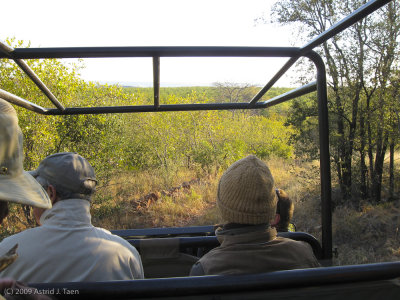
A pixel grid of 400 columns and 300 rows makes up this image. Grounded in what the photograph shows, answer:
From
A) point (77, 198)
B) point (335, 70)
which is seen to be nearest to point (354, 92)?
point (335, 70)

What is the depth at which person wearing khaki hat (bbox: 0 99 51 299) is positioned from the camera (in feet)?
2.61

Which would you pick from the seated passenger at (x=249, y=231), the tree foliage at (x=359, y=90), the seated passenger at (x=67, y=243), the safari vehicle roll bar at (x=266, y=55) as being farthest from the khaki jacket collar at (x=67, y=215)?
the tree foliage at (x=359, y=90)

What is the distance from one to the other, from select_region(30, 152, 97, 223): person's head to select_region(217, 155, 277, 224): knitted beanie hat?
607mm

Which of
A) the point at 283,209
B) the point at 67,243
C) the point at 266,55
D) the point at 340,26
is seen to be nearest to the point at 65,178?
the point at 67,243

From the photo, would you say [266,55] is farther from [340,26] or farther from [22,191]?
[22,191]

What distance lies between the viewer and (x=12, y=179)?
843 mm

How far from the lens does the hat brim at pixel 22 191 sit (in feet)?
2.65

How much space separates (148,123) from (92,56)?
911 centimetres

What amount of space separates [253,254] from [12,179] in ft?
2.55

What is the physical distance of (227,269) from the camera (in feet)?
3.90

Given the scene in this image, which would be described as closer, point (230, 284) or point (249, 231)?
point (230, 284)

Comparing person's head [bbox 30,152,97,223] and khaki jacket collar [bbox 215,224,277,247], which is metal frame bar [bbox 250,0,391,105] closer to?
khaki jacket collar [bbox 215,224,277,247]

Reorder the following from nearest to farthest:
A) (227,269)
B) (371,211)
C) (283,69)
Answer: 1. (227,269)
2. (283,69)
3. (371,211)

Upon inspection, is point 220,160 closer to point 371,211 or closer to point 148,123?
point 148,123
